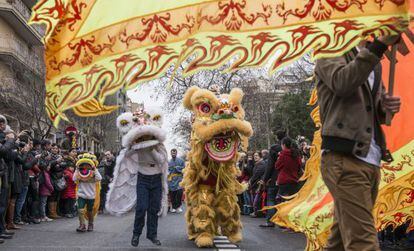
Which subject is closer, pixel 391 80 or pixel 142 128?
pixel 391 80

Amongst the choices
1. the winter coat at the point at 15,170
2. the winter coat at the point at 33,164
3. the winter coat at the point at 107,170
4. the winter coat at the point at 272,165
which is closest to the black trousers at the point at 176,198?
the winter coat at the point at 107,170

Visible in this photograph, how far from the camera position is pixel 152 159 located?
9133mm

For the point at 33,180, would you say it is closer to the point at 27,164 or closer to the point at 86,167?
the point at 27,164

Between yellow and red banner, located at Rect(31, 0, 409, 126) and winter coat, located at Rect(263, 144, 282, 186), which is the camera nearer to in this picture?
winter coat, located at Rect(263, 144, 282, 186)

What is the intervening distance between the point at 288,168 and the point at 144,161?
3.78 meters

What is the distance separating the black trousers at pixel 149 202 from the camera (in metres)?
8.87

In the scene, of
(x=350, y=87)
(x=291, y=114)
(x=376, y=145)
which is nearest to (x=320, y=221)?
(x=376, y=145)

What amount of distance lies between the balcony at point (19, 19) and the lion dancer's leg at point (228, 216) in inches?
1006

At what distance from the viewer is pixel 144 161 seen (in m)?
9.11

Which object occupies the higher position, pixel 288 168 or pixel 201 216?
pixel 288 168

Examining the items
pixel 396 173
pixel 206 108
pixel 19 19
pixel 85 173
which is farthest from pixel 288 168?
pixel 19 19

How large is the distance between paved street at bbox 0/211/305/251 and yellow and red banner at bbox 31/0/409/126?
18.0ft

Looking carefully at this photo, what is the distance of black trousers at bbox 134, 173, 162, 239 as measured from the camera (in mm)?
8867

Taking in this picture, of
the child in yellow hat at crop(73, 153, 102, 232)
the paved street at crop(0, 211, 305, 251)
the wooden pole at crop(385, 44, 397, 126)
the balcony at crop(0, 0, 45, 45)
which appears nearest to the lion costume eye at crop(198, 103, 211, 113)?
the paved street at crop(0, 211, 305, 251)
